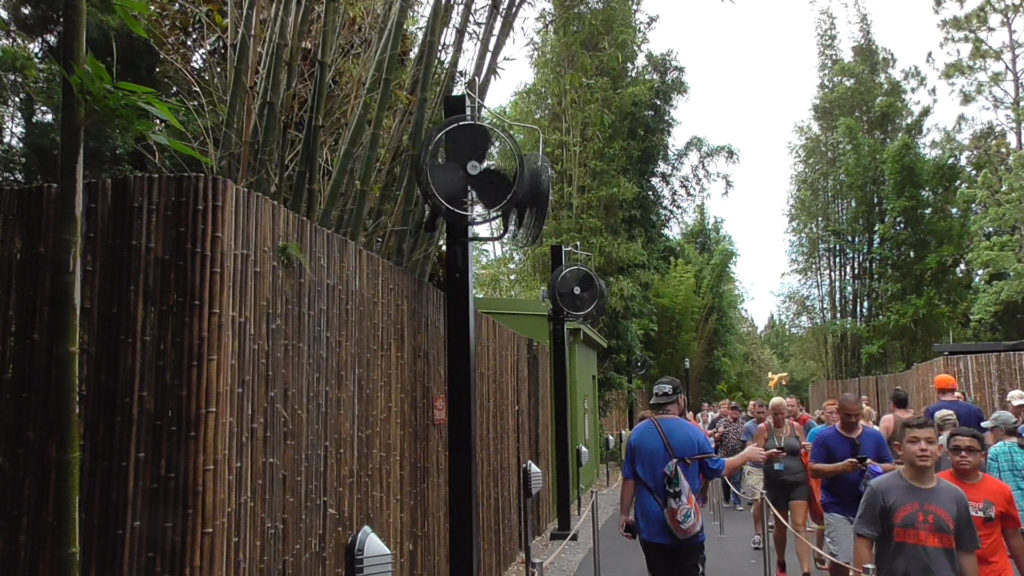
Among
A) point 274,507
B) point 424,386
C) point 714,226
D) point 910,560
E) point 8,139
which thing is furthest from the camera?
point 714,226

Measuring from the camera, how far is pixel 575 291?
11.9 meters

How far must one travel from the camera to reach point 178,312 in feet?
11.0

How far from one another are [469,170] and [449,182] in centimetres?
14

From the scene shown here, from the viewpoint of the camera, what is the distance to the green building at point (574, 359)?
14297mm

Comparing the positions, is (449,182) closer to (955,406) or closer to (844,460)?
(844,460)

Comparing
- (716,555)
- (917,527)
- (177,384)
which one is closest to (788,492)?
(716,555)

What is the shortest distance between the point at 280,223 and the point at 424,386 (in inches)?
99.3

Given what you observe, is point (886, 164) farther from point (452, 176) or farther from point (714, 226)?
point (452, 176)

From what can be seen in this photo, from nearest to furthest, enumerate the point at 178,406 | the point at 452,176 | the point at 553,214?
1. the point at 178,406
2. the point at 452,176
3. the point at 553,214

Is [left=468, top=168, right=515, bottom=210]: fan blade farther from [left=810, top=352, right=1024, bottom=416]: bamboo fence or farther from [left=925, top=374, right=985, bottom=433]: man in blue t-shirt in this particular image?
[left=810, top=352, right=1024, bottom=416]: bamboo fence

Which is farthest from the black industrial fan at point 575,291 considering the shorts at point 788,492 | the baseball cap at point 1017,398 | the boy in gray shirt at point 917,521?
the boy in gray shirt at point 917,521

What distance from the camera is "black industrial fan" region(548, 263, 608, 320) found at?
11.9 m

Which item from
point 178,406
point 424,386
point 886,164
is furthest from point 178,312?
point 886,164

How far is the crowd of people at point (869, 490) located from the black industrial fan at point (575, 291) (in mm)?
3700
